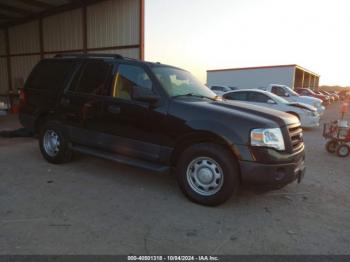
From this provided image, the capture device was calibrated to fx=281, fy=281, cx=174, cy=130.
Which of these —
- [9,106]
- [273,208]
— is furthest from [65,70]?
[9,106]

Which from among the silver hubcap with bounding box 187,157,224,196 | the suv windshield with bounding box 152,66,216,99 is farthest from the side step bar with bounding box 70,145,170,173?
the suv windshield with bounding box 152,66,216,99

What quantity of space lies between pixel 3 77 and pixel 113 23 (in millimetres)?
9705

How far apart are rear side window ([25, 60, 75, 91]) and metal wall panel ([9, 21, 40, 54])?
10419 millimetres

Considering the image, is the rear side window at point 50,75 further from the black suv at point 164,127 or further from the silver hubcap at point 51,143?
the silver hubcap at point 51,143

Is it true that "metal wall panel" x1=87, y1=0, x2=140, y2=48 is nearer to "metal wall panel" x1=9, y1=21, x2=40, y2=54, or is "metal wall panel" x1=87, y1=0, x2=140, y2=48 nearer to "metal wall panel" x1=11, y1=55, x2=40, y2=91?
"metal wall panel" x1=9, y1=21, x2=40, y2=54

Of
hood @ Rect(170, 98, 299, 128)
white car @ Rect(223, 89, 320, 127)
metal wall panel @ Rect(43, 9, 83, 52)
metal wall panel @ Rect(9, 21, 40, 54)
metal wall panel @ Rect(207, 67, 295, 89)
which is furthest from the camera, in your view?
metal wall panel @ Rect(207, 67, 295, 89)

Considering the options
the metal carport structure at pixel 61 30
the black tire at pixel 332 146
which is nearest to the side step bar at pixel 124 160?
the black tire at pixel 332 146

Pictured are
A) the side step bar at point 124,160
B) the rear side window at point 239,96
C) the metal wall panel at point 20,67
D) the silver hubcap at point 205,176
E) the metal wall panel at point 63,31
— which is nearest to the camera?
the silver hubcap at point 205,176

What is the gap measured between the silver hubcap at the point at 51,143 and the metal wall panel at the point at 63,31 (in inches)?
348

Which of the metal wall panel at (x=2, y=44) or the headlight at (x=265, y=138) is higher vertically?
the metal wall panel at (x=2, y=44)

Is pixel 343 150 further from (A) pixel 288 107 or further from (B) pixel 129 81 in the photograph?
(B) pixel 129 81

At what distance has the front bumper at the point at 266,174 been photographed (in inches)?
138

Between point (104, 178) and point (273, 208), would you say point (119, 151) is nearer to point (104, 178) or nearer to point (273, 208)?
point (104, 178)

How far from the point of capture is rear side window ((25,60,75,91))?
5.40m
